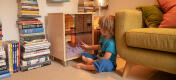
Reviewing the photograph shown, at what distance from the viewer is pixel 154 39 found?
3.14ft

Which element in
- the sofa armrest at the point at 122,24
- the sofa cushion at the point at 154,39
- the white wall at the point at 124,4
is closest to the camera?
the sofa cushion at the point at 154,39

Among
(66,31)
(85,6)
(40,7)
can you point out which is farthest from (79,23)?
(40,7)

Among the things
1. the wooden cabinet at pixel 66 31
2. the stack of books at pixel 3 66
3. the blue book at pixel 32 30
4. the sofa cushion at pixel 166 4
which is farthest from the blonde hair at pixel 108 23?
the stack of books at pixel 3 66

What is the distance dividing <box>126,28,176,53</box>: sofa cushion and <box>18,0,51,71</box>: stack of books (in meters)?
0.84

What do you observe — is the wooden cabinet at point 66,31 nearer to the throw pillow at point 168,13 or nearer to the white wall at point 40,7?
the white wall at point 40,7

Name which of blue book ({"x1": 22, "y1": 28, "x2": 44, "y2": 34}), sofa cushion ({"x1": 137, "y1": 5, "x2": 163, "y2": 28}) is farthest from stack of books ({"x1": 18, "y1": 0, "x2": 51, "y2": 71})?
sofa cushion ({"x1": 137, "y1": 5, "x2": 163, "y2": 28})

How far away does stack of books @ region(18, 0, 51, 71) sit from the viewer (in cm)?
134

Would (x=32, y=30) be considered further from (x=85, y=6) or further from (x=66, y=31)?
(x=85, y=6)

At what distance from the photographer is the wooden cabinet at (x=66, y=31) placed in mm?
1426

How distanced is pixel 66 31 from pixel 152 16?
854 millimetres

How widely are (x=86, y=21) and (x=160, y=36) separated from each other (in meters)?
0.92

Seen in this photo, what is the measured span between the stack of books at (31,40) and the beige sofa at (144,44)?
744 millimetres

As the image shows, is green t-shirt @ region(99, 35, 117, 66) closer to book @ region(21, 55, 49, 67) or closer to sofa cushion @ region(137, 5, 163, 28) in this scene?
sofa cushion @ region(137, 5, 163, 28)

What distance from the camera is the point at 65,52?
4.74 ft
